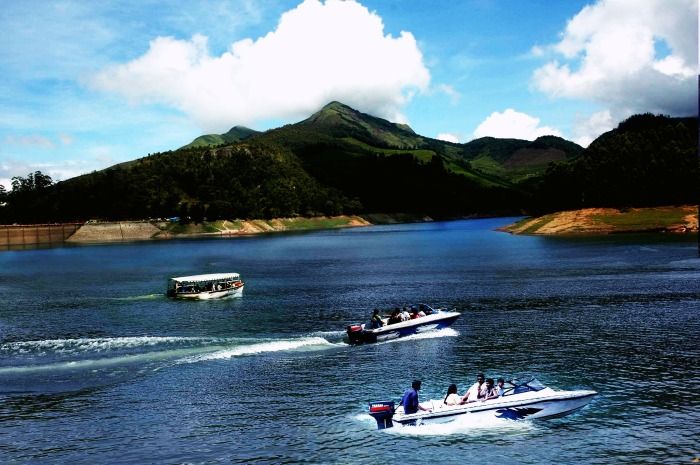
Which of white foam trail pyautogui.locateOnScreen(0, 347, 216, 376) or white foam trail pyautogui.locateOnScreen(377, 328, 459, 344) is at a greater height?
white foam trail pyautogui.locateOnScreen(0, 347, 216, 376)

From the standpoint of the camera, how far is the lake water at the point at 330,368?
36750mm

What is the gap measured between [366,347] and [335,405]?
18578 millimetres

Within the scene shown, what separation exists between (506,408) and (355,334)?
24370mm

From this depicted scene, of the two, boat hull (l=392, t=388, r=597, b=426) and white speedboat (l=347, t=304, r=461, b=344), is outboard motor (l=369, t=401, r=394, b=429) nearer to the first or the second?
boat hull (l=392, t=388, r=597, b=426)

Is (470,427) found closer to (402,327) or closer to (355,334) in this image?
(355,334)

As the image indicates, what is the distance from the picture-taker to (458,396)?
134 ft

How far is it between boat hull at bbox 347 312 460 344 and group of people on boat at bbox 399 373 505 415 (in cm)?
2239

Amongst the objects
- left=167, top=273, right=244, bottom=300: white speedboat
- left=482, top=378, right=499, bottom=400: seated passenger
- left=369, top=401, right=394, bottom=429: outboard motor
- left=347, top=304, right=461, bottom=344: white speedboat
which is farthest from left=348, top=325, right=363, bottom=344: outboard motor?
left=167, top=273, right=244, bottom=300: white speedboat

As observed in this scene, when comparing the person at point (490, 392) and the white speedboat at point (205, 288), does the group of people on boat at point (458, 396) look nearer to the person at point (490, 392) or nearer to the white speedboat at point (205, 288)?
the person at point (490, 392)

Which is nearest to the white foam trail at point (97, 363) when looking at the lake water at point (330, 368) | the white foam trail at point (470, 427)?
the lake water at point (330, 368)

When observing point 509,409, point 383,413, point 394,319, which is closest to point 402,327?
point 394,319

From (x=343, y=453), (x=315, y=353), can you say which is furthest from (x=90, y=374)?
(x=343, y=453)

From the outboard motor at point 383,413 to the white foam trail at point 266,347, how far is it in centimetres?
2256

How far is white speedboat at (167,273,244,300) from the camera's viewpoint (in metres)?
99.6
